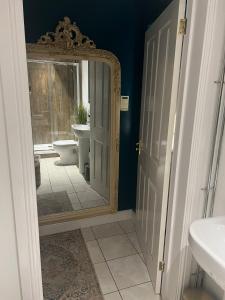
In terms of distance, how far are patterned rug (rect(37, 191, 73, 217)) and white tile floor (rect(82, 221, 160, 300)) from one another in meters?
0.34

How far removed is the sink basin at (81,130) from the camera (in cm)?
264

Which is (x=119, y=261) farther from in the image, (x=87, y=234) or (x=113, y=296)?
(x=87, y=234)

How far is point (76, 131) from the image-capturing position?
9.00ft

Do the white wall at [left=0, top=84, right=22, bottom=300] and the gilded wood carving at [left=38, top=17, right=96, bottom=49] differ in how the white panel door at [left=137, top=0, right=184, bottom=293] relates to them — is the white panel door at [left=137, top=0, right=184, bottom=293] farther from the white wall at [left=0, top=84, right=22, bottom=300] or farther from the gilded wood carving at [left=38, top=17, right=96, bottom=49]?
the white wall at [left=0, top=84, right=22, bottom=300]

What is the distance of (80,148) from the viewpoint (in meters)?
2.75

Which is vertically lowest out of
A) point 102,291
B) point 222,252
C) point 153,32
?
point 102,291

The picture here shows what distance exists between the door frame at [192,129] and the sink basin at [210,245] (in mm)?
215

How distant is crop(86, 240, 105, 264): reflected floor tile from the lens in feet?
6.64

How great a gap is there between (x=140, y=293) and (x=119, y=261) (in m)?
0.36

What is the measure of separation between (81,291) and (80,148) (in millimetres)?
1534

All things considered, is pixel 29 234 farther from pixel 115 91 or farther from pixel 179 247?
pixel 115 91

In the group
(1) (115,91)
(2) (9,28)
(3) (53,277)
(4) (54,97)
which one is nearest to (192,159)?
(2) (9,28)

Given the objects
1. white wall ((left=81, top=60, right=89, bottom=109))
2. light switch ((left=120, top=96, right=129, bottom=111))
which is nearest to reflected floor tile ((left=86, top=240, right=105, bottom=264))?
light switch ((left=120, top=96, right=129, bottom=111))

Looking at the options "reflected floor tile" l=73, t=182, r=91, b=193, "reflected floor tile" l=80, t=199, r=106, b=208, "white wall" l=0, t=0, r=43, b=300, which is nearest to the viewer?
"white wall" l=0, t=0, r=43, b=300
